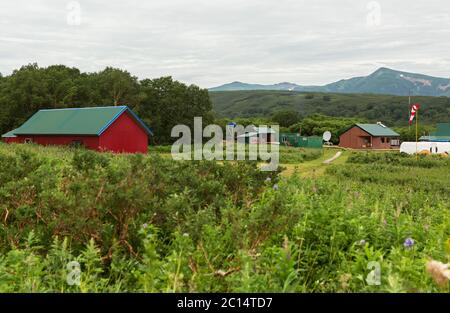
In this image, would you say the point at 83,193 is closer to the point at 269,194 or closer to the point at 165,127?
the point at 269,194

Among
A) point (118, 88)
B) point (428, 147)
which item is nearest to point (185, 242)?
point (118, 88)

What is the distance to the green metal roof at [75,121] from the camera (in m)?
39.1

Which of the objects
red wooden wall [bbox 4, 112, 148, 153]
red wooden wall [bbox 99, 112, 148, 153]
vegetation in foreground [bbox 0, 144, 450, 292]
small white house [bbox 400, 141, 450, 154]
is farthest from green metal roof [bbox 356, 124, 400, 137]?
vegetation in foreground [bbox 0, 144, 450, 292]

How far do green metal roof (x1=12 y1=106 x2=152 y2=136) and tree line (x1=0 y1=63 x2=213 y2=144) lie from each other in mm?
15349

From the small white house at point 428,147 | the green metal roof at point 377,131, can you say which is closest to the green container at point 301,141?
the green metal roof at point 377,131

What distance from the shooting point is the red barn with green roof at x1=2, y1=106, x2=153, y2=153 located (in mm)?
38812

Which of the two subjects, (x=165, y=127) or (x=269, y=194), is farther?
(x=165, y=127)

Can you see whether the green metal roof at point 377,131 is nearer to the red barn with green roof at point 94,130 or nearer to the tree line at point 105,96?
the tree line at point 105,96

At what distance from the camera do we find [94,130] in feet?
126

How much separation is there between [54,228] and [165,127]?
6209 cm

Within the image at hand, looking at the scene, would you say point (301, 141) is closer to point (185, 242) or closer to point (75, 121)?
point (75, 121)

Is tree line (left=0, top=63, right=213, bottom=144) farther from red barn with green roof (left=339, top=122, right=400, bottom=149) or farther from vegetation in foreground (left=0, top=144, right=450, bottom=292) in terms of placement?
vegetation in foreground (left=0, top=144, right=450, bottom=292)
